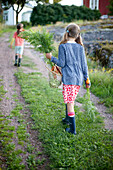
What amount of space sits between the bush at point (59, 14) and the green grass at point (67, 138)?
794 inches

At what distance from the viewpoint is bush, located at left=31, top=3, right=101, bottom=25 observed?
74.3ft

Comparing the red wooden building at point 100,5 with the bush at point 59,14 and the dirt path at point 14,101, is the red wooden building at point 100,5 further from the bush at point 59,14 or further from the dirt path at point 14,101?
the dirt path at point 14,101

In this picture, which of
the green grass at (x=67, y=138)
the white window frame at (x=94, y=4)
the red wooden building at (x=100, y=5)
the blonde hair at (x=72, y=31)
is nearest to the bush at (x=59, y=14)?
the red wooden building at (x=100, y=5)

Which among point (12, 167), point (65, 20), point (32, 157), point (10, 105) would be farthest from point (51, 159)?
point (65, 20)

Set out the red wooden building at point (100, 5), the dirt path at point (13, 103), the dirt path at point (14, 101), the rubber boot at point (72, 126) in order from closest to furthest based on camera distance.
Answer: the dirt path at point (13, 103)
the dirt path at point (14, 101)
the rubber boot at point (72, 126)
the red wooden building at point (100, 5)

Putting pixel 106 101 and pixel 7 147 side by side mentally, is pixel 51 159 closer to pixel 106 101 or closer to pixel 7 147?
pixel 7 147

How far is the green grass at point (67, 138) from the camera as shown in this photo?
8.36 feet

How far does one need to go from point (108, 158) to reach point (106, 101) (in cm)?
247

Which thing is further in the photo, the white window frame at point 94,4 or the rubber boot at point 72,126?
the white window frame at point 94,4

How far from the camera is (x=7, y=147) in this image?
8.96 ft

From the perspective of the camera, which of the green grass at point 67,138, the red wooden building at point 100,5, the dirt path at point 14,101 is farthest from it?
the red wooden building at point 100,5

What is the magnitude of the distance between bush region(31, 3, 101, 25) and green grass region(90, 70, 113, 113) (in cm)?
1841

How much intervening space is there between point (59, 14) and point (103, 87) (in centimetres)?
1950

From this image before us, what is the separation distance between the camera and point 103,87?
19.1ft
